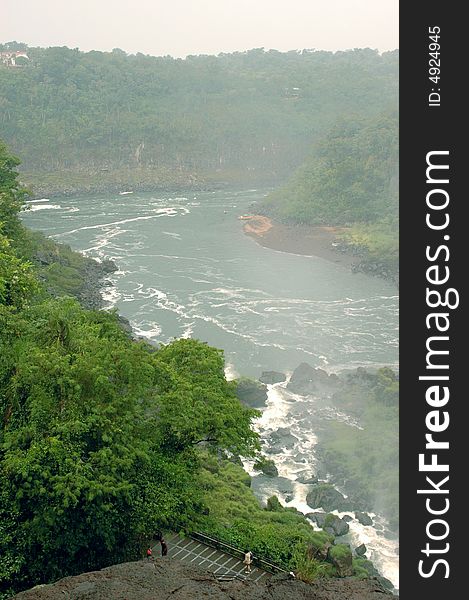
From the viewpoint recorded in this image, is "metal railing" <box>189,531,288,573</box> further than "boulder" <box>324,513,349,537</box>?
No

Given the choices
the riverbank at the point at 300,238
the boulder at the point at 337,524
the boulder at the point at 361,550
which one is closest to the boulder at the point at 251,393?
the boulder at the point at 337,524

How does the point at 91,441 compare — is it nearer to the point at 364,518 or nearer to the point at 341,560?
the point at 341,560

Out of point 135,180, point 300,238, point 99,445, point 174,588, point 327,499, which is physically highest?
point 135,180

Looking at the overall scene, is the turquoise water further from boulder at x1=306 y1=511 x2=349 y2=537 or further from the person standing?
the person standing

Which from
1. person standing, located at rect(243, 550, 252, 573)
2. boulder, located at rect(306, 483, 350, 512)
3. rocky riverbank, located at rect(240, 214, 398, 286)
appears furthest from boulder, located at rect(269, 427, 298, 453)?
rocky riverbank, located at rect(240, 214, 398, 286)

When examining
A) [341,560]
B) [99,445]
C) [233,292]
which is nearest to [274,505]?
[341,560]

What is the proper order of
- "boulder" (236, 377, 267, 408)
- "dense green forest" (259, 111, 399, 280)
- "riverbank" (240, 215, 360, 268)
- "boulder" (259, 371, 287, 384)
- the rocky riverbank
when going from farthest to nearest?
"dense green forest" (259, 111, 399, 280) → "riverbank" (240, 215, 360, 268) → the rocky riverbank → "boulder" (259, 371, 287, 384) → "boulder" (236, 377, 267, 408)
